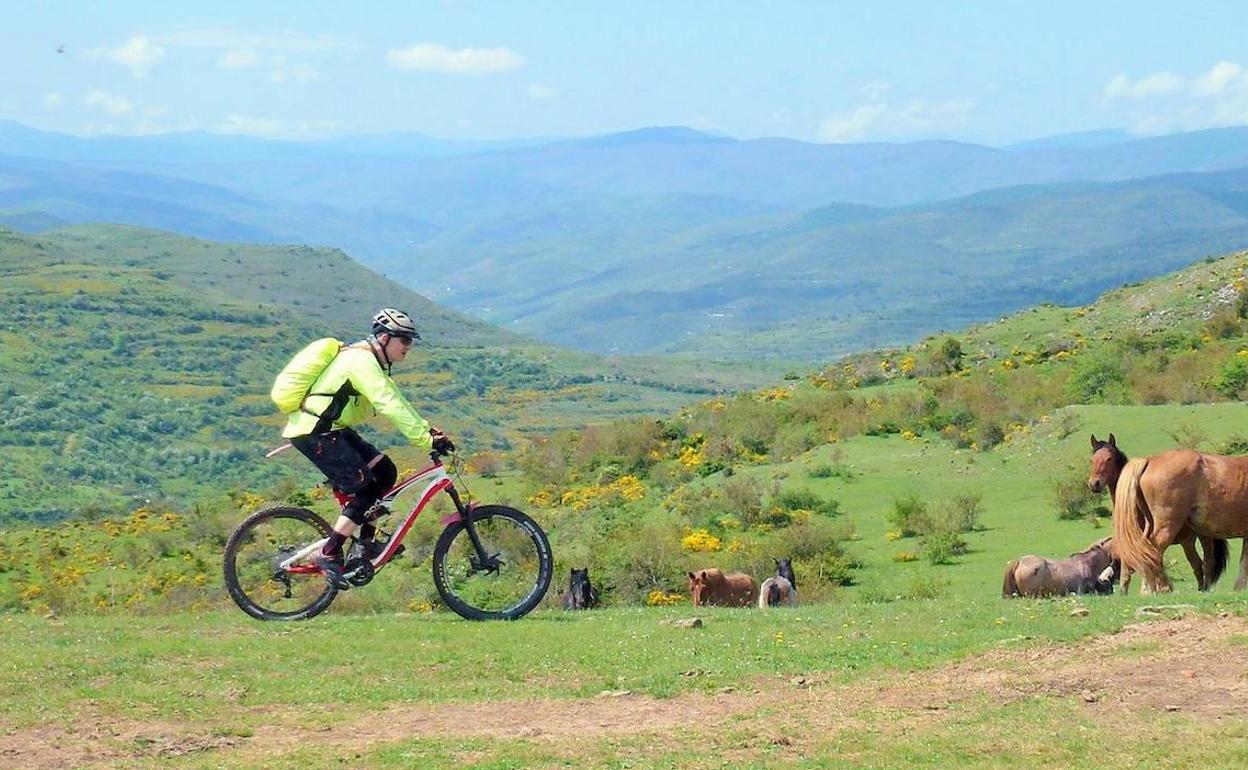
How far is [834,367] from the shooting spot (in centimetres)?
5881

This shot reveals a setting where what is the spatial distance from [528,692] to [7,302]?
150 meters

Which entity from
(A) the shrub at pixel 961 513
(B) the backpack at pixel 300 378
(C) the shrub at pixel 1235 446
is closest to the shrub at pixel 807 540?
(A) the shrub at pixel 961 513

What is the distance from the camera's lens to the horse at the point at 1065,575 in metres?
16.9

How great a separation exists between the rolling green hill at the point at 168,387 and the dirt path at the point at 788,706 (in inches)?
2736

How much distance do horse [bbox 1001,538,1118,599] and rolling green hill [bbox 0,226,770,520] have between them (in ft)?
215

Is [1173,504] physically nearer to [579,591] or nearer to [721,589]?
[721,589]

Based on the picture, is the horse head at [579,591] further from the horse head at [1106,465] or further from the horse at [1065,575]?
the horse head at [1106,465]

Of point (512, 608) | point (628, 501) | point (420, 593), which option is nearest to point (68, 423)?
point (628, 501)

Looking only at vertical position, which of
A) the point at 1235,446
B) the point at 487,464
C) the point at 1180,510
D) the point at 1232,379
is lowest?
the point at 487,464

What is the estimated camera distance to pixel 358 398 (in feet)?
40.5

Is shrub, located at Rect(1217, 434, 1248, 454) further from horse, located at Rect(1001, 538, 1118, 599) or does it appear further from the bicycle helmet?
the bicycle helmet

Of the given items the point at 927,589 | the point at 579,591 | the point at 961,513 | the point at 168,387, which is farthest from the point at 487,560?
the point at 168,387

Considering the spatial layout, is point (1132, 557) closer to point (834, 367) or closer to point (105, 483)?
point (834, 367)

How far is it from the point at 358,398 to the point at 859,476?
80.0 feet
